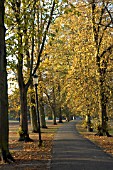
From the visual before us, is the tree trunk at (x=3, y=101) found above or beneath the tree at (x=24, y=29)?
beneath

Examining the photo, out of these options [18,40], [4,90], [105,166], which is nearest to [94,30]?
[18,40]

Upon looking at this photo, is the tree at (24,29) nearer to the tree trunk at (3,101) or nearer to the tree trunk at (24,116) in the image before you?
the tree trunk at (24,116)

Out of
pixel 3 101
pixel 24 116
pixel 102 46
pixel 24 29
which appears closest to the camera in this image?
pixel 3 101

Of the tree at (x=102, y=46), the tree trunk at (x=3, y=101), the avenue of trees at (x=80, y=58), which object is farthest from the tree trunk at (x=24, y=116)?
the tree trunk at (x=3, y=101)

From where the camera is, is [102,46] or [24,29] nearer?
[24,29]

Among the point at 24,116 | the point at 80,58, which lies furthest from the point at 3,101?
the point at 80,58

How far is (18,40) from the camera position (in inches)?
593

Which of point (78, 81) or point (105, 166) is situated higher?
point (78, 81)

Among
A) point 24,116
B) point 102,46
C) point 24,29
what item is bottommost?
point 24,116

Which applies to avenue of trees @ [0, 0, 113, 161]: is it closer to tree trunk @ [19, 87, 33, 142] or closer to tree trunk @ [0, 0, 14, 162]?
tree trunk @ [19, 87, 33, 142]

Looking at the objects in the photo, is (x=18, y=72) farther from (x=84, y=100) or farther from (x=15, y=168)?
(x=15, y=168)

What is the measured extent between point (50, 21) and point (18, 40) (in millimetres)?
3519

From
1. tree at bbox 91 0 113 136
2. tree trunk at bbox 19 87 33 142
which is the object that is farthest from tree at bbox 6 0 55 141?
tree at bbox 91 0 113 136

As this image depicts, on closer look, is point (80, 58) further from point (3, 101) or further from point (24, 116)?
point (3, 101)
